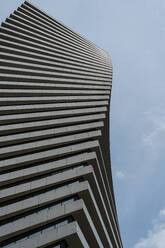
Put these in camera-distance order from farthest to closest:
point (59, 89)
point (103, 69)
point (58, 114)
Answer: point (103, 69)
point (59, 89)
point (58, 114)

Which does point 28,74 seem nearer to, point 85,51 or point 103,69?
point 103,69

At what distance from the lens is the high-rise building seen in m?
17.0

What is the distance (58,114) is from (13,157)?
799cm

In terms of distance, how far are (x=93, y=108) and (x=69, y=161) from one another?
1227 centimetres

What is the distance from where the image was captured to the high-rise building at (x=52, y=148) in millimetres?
16953

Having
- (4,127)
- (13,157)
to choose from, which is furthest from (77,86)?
(13,157)

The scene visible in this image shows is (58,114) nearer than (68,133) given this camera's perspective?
No

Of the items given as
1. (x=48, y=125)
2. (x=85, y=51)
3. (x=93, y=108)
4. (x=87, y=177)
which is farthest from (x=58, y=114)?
(x=85, y=51)

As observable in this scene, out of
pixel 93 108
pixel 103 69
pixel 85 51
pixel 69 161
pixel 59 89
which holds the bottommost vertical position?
pixel 69 161

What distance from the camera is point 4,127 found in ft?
89.9

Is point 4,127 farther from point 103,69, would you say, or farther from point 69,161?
point 103,69

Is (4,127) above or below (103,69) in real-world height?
below

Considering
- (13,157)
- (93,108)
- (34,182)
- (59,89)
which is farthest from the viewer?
(59,89)

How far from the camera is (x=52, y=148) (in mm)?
25391
